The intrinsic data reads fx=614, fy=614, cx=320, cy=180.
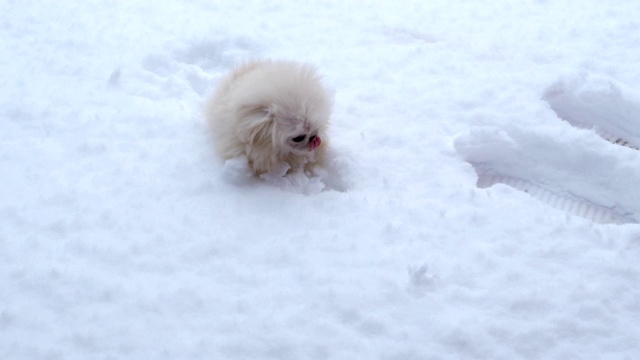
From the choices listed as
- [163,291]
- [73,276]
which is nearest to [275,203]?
[163,291]

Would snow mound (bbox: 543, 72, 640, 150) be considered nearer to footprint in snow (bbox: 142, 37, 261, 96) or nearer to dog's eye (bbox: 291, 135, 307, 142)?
dog's eye (bbox: 291, 135, 307, 142)

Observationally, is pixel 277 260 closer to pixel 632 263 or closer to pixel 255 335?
pixel 255 335

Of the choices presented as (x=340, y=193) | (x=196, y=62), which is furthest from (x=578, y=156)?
(x=196, y=62)

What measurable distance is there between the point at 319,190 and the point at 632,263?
938 millimetres

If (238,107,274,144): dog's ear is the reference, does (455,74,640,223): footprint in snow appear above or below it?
above

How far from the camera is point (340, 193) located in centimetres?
197

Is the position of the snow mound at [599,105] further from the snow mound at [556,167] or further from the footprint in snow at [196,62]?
the footprint in snow at [196,62]

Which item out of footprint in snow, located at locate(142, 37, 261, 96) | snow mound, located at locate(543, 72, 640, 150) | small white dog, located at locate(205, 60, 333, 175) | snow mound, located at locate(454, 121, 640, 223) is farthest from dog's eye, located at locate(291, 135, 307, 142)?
snow mound, located at locate(543, 72, 640, 150)

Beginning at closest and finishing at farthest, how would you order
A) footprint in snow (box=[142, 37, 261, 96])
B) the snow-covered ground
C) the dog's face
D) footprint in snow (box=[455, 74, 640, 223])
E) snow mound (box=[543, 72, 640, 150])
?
the snow-covered ground
the dog's face
footprint in snow (box=[455, 74, 640, 223])
snow mound (box=[543, 72, 640, 150])
footprint in snow (box=[142, 37, 261, 96])

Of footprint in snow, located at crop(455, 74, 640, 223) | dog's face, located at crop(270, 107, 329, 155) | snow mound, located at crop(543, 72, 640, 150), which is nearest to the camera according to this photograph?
dog's face, located at crop(270, 107, 329, 155)

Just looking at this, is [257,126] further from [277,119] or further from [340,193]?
[340,193]

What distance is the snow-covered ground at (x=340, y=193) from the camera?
154cm

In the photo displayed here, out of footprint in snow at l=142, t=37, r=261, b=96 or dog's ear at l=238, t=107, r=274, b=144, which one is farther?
footprint in snow at l=142, t=37, r=261, b=96

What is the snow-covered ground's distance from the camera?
5.06 feet
